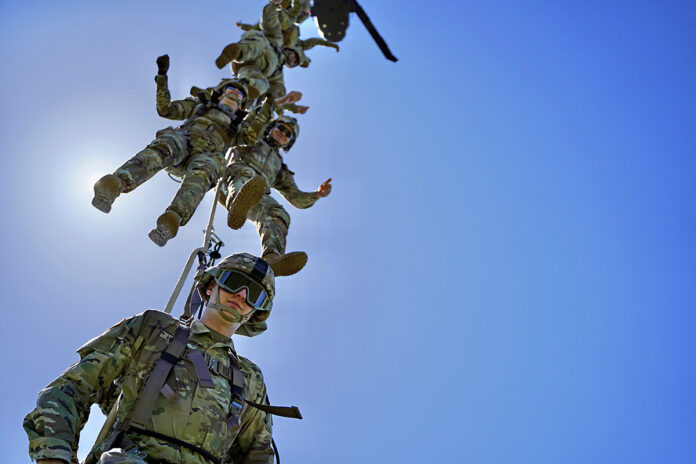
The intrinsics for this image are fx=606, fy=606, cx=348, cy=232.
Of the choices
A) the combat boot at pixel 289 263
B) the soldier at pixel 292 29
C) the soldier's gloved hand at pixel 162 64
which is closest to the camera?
the combat boot at pixel 289 263

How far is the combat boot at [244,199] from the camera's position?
18.3ft

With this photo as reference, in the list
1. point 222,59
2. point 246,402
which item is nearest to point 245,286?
point 246,402

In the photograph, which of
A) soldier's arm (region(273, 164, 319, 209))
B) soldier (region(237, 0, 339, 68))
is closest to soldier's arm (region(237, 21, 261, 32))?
soldier (region(237, 0, 339, 68))

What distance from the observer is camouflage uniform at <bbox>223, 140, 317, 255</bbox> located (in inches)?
258

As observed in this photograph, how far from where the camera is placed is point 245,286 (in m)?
3.38

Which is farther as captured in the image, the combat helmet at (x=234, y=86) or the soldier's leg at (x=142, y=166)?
the combat helmet at (x=234, y=86)

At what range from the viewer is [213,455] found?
8.88ft

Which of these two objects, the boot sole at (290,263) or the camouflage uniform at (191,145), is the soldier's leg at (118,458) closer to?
the boot sole at (290,263)

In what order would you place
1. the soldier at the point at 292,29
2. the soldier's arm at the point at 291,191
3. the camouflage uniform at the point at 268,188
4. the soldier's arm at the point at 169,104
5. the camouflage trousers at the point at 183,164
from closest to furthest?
the camouflage trousers at the point at 183,164 < the camouflage uniform at the point at 268,188 < the soldier's arm at the point at 169,104 < the soldier's arm at the point at 291,191 < the soldier at the point at 292,29

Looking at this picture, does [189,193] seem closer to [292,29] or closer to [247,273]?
[247,273]

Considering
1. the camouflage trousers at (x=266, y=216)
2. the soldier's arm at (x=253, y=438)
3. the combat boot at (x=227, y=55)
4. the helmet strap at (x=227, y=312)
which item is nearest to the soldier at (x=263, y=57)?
the combat boot at (x=227, y=55)

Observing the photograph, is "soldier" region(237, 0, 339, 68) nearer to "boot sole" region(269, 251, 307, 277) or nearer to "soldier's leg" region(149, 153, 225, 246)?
"soldier's leg" region(149, 153, 225, 246)

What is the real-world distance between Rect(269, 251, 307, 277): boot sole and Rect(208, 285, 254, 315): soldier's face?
1884 mm

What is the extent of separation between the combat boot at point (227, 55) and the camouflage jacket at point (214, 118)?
2.16 m
